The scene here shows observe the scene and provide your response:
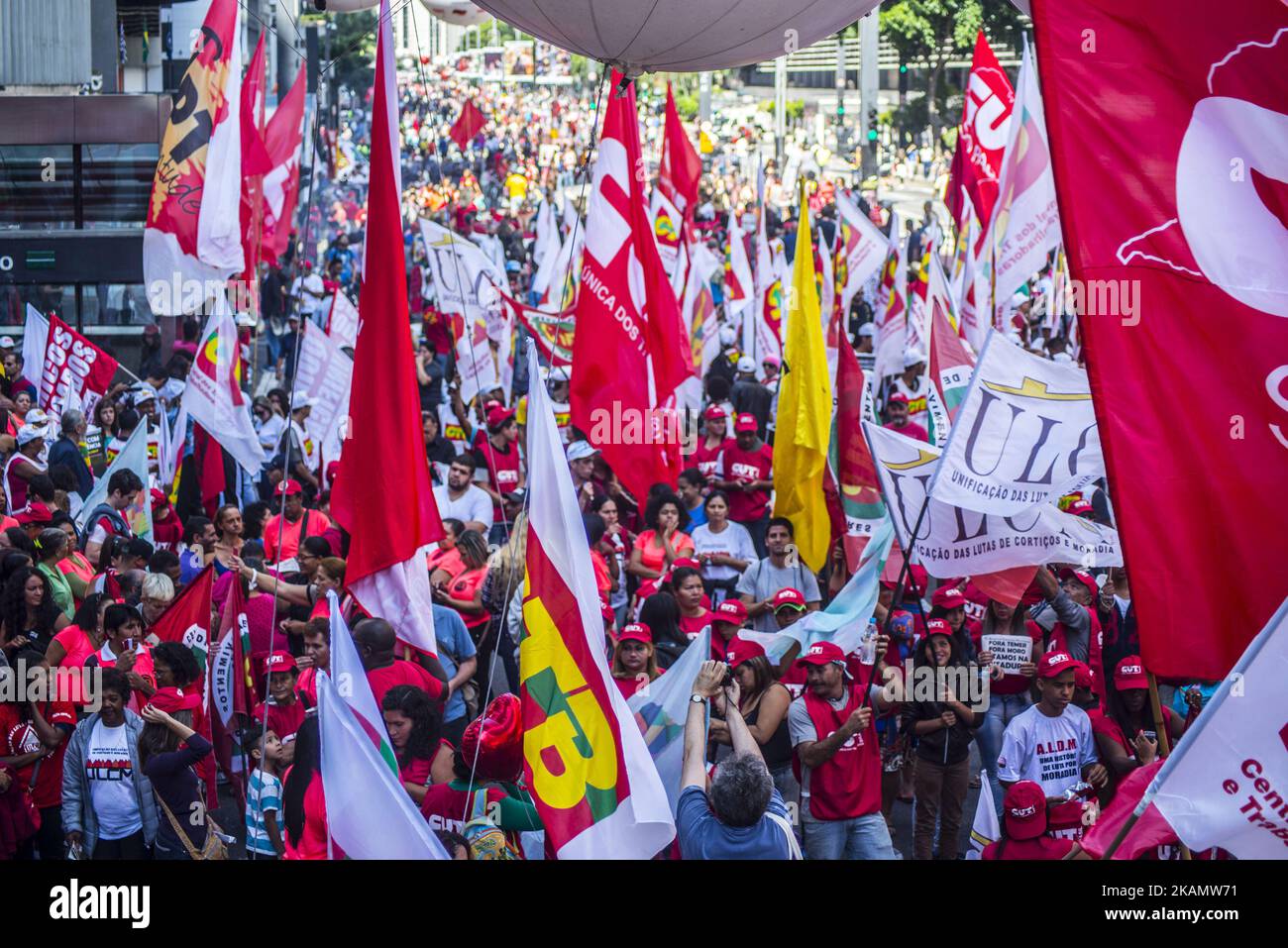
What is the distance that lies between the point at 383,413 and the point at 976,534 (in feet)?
10.2

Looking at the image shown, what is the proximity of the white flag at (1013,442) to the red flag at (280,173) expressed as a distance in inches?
460

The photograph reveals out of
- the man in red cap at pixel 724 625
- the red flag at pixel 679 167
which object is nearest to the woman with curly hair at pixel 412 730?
the man in red cap at pixel 724 625

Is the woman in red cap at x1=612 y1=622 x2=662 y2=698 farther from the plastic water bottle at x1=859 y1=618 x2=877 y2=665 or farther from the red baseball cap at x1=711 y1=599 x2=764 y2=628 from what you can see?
the plastic water bottle at x1=859 y1=618 x2=877 y2=665

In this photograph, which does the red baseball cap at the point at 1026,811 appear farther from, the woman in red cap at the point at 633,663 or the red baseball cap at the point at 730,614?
the red baseball cap at the point at 730,614

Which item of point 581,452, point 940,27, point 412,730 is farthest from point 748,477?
point 940,27

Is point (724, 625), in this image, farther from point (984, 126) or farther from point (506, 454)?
point (984, 126)

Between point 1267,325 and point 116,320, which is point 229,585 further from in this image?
point 116,320

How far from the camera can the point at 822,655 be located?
24.0ft

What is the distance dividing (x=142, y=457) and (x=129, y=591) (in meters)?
1.66

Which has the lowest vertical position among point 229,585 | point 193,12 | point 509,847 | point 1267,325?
point 509,847

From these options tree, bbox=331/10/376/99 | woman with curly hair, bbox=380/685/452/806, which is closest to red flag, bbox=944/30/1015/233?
woman with curly hair, bbox=380/685/452/806

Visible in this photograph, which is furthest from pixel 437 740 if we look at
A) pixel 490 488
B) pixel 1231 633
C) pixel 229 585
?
pixel 490 488

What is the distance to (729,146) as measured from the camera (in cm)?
6638
